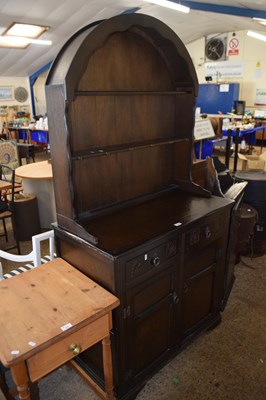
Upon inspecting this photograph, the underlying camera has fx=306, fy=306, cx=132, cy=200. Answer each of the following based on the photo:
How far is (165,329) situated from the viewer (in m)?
1.74

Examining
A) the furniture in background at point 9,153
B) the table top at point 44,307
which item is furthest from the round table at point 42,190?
the table top at point 44,307

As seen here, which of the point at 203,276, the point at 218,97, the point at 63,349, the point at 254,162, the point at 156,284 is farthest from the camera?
the point at 218,97

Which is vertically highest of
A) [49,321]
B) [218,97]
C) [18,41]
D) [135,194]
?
[18,41]

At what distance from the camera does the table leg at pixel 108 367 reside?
140 cm

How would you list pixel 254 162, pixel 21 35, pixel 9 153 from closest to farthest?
pixel 9 153 → pixel 254 162 → pixel 21 35

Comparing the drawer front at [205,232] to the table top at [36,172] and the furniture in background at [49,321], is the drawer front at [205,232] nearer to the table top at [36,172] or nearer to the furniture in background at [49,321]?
the furniture in background at [49,321]

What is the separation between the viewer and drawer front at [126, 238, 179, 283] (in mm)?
1402

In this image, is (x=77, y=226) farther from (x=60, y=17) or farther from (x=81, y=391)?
(x=60, y=17)

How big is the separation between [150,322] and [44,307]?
60 cm

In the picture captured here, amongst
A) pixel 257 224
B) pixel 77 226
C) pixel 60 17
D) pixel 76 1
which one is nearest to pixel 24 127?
pixel 60 17

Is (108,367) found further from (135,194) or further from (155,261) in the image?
(135,194)

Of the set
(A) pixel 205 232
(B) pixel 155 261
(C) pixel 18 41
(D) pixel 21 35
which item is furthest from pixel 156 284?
(C) pixel 18 41

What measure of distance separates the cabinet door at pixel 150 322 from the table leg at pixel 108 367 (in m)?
0.10

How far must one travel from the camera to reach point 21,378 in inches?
43.5
